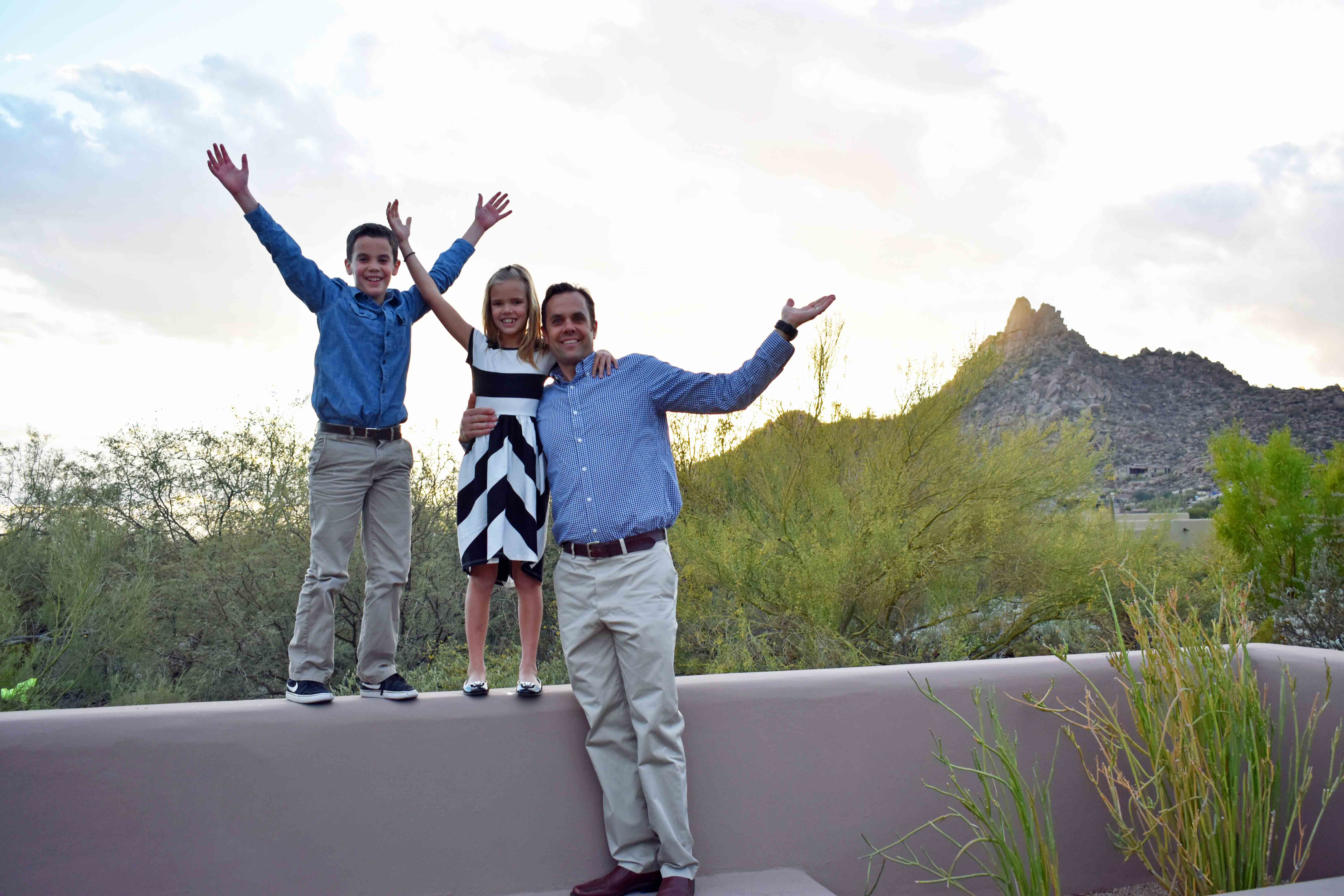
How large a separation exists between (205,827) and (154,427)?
7714 mm

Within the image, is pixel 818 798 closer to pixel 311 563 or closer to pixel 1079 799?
pixel 1079 799

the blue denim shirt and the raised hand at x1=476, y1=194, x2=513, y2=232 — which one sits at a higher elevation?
the raised hand at x1=476, y1=194, x2=513, y2=232

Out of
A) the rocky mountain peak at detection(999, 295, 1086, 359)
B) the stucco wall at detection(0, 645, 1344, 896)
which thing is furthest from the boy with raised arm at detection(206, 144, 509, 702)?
the rocky mountain peak at detection(999, 295, 1086, 359)

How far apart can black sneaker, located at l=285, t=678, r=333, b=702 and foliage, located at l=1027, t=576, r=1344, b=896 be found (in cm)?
217

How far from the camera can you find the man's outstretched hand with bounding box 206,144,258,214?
125 inches

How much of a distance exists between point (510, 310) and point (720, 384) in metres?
0.79

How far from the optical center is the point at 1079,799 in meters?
3.48

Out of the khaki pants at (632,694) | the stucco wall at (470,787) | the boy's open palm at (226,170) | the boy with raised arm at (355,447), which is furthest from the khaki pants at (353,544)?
the boy's open palm at (226,170)

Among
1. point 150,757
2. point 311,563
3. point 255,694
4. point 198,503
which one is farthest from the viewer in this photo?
point 198,503

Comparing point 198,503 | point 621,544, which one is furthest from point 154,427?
point 621,544

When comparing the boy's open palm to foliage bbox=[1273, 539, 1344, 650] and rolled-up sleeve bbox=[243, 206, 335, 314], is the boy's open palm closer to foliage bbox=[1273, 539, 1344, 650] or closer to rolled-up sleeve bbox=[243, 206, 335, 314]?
rolled-up sleeve bbox=[243, 206, 335, 314]

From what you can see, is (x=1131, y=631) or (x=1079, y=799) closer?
(x=1079, y=799)

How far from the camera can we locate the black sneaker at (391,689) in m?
3.04

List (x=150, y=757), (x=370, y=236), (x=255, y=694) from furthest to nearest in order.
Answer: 1. (x=255, y=694)
2. (x=370, y=236)
3. (x=150, y=757)
